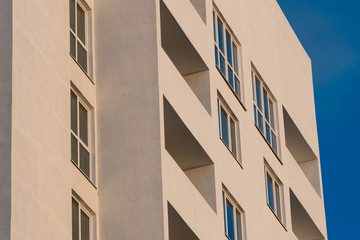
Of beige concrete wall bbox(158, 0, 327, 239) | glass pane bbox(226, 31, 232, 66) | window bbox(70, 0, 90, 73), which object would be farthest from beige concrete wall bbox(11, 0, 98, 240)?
glass pane bbox(226, 31, 232, 66)

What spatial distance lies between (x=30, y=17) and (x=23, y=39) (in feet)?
2.81

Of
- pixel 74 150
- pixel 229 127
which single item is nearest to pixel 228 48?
pixel 229 127

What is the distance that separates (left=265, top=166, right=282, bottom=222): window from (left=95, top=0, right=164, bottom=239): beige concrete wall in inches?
383

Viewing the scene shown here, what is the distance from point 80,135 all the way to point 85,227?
2375 mm

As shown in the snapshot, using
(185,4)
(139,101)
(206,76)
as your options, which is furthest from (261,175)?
(139,101)

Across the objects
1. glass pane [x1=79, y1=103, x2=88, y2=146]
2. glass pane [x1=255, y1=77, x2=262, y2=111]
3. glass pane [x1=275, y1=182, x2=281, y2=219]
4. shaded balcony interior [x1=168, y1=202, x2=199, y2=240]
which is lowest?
shaded balcony interior [x1=168, y1=202, x2=199, y2=240]

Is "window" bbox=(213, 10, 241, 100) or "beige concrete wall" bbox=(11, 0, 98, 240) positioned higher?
"window" bbox=(213, 10, 241, 100)

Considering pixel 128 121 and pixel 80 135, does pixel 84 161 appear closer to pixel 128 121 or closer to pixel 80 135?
pixel 80 135

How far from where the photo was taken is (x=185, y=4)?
34.1 meters

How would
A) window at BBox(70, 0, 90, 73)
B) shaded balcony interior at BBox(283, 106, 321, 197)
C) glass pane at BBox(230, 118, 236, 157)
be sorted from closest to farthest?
window at BBox(70, 0, 90, 73)
glass pane at BBox(230, 118, 236, 157)
shaded balcony interior at BBox(283, 106, 321, 197)

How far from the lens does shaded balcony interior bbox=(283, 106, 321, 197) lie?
46062 millimetres

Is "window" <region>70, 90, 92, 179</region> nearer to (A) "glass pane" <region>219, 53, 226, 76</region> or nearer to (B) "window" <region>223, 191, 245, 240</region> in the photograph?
(B) "window" <region>223, 191, 245, 240</region>

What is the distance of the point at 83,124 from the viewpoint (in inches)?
1158

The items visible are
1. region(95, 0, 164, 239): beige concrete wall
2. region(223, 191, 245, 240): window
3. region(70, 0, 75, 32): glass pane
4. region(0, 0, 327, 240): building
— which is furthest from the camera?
region(223, 191, 245, 240): window
